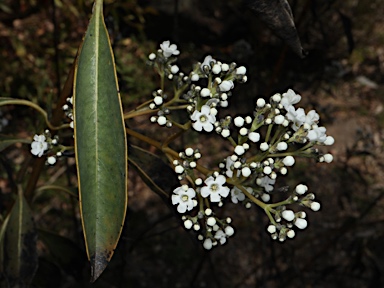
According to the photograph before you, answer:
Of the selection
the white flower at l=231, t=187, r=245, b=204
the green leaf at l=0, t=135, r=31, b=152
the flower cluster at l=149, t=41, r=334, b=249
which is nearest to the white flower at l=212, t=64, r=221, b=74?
the flower cluster at l=149, t=41, r=334, b=249

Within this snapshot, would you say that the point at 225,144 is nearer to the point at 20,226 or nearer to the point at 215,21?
the point at 215,21

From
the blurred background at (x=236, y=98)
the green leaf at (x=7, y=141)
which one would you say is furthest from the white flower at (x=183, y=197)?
the blurred background at (x=236, y=98)

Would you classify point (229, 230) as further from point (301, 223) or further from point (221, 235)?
point (301, 223)

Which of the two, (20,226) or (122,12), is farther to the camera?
(122,12)

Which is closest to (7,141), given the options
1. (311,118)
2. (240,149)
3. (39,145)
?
(39,145)

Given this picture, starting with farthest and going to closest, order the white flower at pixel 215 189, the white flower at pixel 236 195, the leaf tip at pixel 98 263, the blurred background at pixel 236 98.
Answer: the blurred background at pixel 236 98 < the white flower at pixel 236 195 < the white flower at pixel 215 189 < the leaf tip at pixel 98 263

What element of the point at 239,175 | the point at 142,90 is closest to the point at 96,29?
the point at 239,175

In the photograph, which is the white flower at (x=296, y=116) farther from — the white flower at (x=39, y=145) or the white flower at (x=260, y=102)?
the white flower at (x=39, y=145)

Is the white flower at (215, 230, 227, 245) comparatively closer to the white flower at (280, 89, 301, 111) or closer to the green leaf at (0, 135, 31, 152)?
the white flower at (280, 89, 301, 111)
